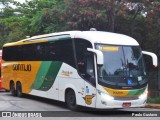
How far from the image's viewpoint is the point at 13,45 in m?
22.3

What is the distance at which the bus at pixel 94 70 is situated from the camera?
1409cm

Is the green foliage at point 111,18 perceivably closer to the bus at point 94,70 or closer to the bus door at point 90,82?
the bus at point 94,70

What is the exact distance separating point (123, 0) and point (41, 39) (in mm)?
4861

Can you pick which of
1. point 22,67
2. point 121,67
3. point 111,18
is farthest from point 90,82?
point 111,18

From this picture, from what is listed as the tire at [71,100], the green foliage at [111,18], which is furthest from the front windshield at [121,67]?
the green foliage at [111,18]

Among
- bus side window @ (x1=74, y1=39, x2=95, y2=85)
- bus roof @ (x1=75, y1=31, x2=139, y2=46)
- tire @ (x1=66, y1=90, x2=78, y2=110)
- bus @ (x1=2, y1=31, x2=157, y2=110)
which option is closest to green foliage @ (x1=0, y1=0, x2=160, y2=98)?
bus @ (x1=2, y1=31, x2=157, y2=110)

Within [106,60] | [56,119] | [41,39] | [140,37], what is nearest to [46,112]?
[56,119]

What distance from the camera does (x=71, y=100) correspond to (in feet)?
52.0

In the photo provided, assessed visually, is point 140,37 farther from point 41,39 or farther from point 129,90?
point 129,90

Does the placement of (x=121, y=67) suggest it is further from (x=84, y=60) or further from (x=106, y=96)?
(x=84, y=60)

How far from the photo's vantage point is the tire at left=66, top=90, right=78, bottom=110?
15593 millimetres

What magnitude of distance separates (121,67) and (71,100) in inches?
106

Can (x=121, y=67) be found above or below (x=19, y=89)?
above

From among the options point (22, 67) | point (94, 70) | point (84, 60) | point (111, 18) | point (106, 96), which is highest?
point (111, 18)
